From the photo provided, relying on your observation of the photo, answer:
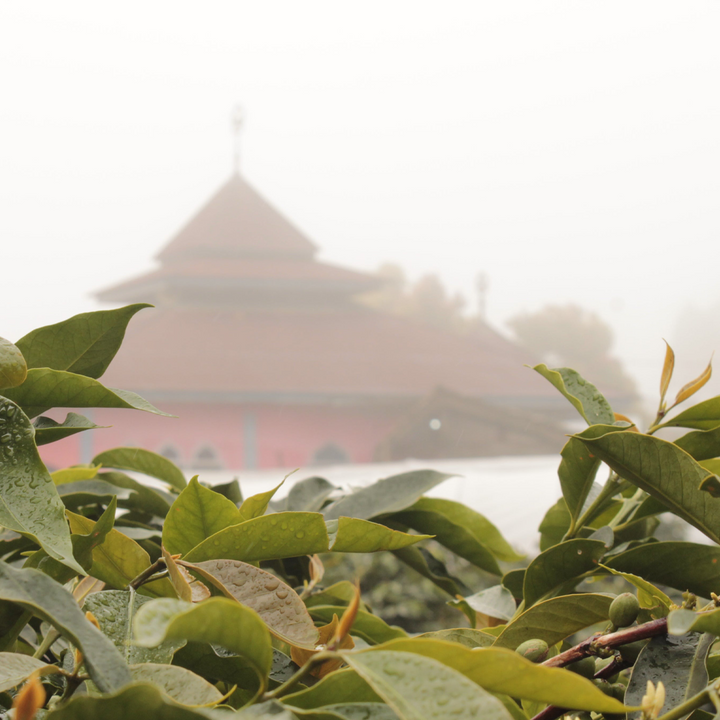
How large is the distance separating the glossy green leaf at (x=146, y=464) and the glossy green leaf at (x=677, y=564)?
18cm

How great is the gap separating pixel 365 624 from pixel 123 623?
100 mm

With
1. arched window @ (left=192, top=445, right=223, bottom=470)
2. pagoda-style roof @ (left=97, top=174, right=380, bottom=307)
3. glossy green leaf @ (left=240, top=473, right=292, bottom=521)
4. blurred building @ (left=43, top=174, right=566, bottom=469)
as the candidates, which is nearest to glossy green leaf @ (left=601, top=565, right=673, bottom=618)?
glossy green leaf @ (left=240, top=473, right=292, bottom=521)

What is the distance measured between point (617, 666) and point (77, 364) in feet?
0.59

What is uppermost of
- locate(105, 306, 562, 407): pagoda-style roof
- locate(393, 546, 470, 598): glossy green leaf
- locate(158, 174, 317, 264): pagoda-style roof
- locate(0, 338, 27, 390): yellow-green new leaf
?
locate(158, 174, 317, 264): pagoda-style roof

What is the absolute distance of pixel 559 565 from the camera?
0.23m

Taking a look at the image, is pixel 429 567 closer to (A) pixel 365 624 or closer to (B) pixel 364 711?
(A) pixel 365 624

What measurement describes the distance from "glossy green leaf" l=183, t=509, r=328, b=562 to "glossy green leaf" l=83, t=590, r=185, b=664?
0.06 ft

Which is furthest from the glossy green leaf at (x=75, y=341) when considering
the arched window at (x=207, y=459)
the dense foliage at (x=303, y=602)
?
the arched window at (x=207, y=459)

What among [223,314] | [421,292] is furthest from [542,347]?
[223,314]

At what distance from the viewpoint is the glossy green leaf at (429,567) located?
0.30m

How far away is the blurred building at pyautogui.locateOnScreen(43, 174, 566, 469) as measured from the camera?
928cm

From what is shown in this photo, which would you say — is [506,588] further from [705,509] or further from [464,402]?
[464,402]

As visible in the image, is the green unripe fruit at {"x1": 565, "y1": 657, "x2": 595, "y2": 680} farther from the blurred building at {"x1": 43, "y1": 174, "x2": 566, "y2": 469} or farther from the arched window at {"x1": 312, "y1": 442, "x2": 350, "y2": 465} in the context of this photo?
the arched window at {"x1": 312, "y1": 442, "x2": 350, "y2": 465}

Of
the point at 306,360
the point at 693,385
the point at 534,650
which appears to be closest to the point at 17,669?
the point at 534,650
